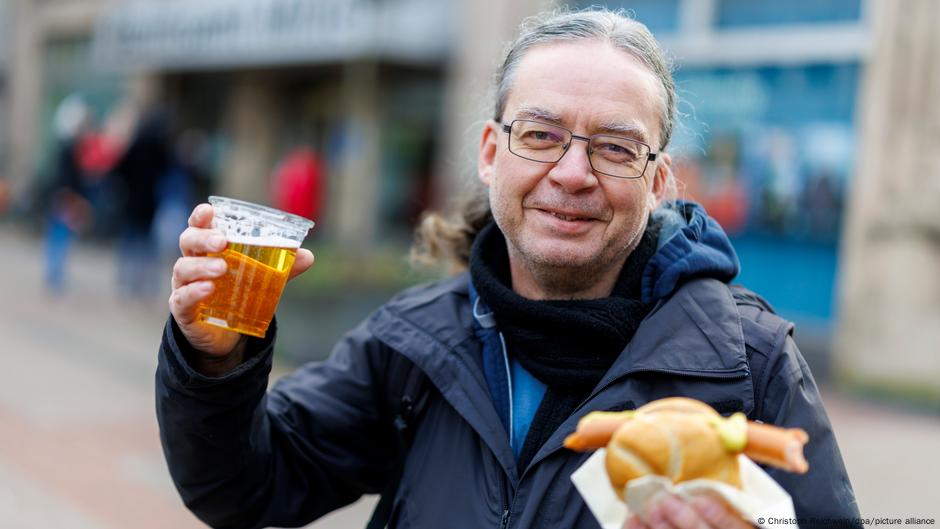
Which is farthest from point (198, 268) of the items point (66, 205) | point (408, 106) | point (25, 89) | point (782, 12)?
point (25, 89)

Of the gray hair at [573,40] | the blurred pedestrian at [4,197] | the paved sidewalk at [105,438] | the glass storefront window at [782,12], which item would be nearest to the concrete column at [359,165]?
the paved sidewalk at [105,438]

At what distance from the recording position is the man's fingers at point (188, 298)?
179 cm

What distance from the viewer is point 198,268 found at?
1791 mm

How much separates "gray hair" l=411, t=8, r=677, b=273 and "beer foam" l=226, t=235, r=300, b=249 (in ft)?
1.83

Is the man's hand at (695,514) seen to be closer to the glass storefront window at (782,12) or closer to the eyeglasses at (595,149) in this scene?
the eyeglasses at (595,149)

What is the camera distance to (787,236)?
9664 millimetres

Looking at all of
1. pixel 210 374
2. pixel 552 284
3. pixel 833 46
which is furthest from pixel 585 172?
pixel 833 46

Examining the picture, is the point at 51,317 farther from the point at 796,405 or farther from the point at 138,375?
the point at 796,405

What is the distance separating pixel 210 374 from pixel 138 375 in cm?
600

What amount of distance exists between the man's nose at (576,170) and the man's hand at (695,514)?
71cm

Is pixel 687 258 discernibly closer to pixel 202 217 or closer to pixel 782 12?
pixel 202 217

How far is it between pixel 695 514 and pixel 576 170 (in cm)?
76

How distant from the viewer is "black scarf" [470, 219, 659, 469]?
1.94 metres

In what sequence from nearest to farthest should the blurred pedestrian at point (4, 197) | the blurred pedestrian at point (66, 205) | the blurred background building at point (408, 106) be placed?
the blurred background building at point (408, 106) < the blurred pedestrian at point (66, 205) < the blurred pedestrian at point (4, 197)
